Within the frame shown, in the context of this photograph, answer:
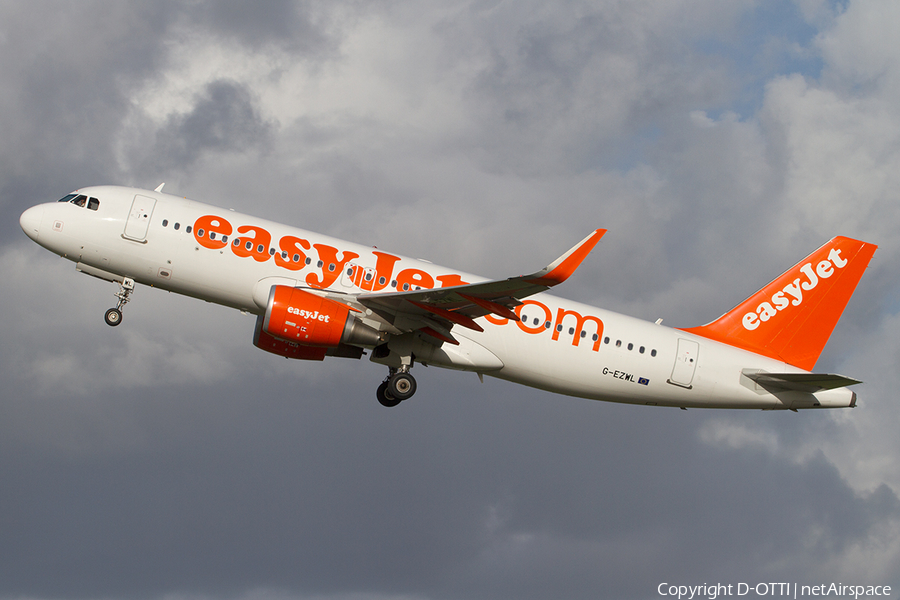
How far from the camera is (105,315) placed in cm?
2998

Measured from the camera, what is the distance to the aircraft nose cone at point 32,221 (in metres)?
29.6

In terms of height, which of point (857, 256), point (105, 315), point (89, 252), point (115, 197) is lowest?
point (105, 315)

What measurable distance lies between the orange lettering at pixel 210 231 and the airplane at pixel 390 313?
1.9 inches

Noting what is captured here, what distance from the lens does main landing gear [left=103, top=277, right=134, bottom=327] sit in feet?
98.2

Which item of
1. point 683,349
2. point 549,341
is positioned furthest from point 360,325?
point 683,349

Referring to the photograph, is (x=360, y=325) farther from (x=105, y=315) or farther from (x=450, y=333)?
(x=105, y=315)

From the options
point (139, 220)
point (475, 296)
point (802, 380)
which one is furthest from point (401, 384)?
point (802, 380)

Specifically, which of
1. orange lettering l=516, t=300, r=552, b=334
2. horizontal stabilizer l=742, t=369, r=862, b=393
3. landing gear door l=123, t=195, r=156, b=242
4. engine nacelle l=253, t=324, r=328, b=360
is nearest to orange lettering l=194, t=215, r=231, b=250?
landing gear door l=123, t=195, r=156, b=242

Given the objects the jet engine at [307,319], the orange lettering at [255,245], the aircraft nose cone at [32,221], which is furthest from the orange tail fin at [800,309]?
the aircraft nose cone at [32,221]

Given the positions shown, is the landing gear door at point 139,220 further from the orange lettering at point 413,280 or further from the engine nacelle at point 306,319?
the orange lettering at point 413,280

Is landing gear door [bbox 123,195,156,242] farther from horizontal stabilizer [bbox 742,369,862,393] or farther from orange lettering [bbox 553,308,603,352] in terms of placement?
horizontal stabilizer [bbox 742,369,862,393]

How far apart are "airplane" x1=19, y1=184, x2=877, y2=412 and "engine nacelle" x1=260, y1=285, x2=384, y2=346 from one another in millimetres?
45

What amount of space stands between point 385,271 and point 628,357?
9.64 metres

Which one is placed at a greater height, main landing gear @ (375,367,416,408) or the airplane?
the airplane
